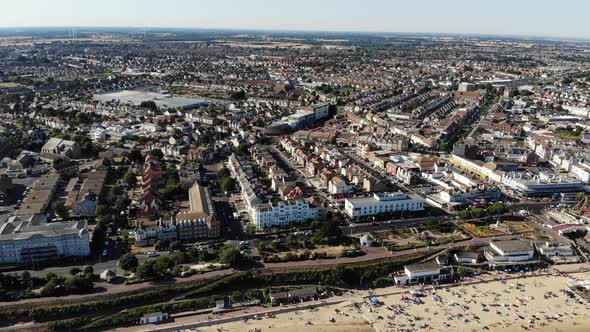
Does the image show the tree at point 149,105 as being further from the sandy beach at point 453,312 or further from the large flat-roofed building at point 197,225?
the sandy beach at point 453,312

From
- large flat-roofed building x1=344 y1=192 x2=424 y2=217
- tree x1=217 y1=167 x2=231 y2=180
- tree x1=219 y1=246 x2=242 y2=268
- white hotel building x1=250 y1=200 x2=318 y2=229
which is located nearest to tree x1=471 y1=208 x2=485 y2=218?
large flat-roofed building x1=344 y1=192 x2=424 y2=217

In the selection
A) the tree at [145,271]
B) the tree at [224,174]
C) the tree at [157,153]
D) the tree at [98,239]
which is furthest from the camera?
the tree at [157,153]

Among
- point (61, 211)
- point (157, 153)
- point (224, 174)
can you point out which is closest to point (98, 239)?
point (61, 211)

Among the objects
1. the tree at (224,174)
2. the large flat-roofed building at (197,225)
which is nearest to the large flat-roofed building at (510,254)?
the large flat-roofed building at (197,225)

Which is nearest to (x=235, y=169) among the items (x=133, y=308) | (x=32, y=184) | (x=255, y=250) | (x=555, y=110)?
(x=255, y=250)

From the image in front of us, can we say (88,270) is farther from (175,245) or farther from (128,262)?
(175,245)

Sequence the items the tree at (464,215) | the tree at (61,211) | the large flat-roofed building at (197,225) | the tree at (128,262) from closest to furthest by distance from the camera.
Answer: the tree at (128,262), the large flat-roofed building at (197,225), the tree at (61,211), the tree at (464,215)

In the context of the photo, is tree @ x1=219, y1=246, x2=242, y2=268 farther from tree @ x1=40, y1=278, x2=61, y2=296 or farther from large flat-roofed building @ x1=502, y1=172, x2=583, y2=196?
large flat-roofed building @ x1=502, y1=172, x2=583, y2=196
